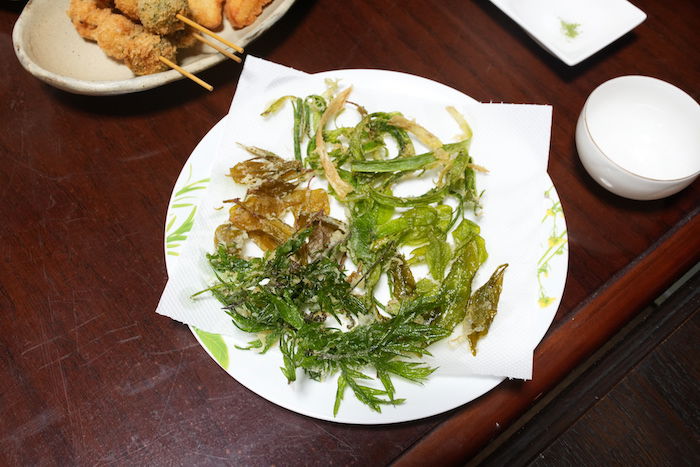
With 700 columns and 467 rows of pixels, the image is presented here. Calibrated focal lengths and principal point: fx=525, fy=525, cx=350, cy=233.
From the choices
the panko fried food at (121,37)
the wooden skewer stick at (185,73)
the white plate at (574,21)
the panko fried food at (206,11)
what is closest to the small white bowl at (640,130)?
the white plate at (574,21)

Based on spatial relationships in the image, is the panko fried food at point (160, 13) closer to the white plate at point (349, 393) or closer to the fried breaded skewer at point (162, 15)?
the fried breaded skewer at point (162, 15)

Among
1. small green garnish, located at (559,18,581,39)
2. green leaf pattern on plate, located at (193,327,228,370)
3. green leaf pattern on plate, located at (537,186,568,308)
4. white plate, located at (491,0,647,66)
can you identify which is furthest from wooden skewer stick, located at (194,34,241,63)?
small green garnish, located at (559,18,581,39)

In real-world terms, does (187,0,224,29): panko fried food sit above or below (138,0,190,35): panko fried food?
below

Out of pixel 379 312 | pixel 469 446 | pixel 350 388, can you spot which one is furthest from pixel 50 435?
pixel 469 446

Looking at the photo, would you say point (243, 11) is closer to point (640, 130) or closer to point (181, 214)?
point (181, 214)

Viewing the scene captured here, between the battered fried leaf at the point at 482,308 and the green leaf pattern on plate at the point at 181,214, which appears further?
the green leaf pattern on plate at the point at 181,214

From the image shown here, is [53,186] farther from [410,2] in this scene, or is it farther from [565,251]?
[565,251]

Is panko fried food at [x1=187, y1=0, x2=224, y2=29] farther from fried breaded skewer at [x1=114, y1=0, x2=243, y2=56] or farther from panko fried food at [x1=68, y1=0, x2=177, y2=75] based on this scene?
panko fried food at [x1=68, y1=0, x2=177, y2=75]
